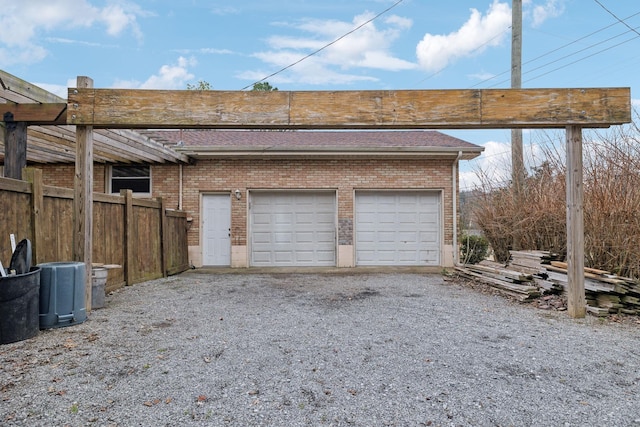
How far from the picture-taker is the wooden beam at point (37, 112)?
4.90 m

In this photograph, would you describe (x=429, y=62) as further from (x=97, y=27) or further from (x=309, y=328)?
(x=309, y=328)

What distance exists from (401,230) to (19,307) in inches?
344

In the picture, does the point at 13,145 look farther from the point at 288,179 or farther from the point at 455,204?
the point at 455,204

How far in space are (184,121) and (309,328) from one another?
3014 millimetres

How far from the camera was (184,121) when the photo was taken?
15.8 feet

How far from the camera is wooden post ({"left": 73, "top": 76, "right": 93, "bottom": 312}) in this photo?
15.8ft

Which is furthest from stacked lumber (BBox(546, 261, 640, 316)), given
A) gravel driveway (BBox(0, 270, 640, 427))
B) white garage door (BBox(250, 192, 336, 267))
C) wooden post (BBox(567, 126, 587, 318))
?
white garage door (BBox(250, 192, 336, 267))

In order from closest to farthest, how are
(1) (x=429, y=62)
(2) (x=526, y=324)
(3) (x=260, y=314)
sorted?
(2) (x=526, y=324)
(3) (x=260, y=314)
(1) (x=429, y=62)

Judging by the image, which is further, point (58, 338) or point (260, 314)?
point (260, 314)

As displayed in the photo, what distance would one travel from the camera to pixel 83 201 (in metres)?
4.83

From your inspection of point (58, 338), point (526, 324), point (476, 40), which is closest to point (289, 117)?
point (58, 338)

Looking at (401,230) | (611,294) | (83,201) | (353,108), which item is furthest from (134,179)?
(611,294)

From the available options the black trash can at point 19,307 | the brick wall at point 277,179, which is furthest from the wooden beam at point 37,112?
the brick wall at point 277,179

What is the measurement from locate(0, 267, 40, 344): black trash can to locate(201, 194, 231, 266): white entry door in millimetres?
6630
